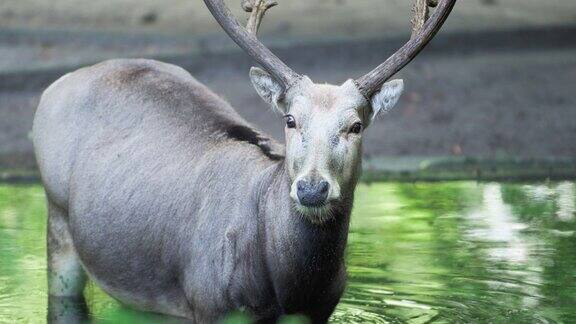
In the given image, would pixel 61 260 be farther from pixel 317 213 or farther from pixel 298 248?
pixel 317 213

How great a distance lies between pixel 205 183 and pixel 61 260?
134cm

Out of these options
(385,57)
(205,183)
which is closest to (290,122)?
(205,183)

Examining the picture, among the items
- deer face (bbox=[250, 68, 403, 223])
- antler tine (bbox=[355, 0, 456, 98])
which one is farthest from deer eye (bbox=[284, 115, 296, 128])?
antler tine (bbox=[355, 0, 456, 98])

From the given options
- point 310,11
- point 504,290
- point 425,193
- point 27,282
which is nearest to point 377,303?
point 504,290

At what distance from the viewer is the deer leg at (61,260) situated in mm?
8648

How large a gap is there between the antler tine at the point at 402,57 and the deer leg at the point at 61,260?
2.22 meters

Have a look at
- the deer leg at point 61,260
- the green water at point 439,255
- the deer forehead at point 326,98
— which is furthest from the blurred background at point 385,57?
the deer forehead at point 326,98

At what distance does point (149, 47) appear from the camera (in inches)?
620

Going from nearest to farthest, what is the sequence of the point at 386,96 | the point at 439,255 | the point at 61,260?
the point at 386,96, the point at 61,260, the point at 439,255

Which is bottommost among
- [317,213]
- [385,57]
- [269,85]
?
[385,57]

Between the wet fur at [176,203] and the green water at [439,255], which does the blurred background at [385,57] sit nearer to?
the green water at [439,255]

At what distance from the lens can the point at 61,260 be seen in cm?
866

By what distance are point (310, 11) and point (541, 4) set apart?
8.40 ft

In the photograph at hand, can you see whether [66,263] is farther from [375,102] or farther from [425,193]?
[425,193]
